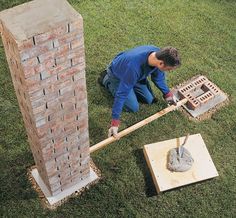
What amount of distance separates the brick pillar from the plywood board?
3.90 feet

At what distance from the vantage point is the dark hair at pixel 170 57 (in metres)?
4.27

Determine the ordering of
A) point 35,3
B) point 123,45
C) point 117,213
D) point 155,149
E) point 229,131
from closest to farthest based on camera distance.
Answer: point 35,3, point 117,213, point 155,149, point 229,131, point 123,45

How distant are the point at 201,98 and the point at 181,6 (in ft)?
7.37

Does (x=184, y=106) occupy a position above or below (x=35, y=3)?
below

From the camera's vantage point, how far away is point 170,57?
14.0ft

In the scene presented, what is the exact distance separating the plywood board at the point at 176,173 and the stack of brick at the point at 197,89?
1.96ft

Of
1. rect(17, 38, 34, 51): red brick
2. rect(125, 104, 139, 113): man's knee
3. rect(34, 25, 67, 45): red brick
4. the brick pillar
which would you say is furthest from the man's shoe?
rect(17, 38, 34, 51): red brick

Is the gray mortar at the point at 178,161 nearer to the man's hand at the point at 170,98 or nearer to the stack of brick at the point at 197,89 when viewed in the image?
the man's hand at the point at 170,98

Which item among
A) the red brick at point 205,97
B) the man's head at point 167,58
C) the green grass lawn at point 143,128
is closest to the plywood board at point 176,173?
the green grass lawn at point 143,128

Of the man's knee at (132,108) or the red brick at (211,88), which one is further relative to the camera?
the red brick at (211,88)

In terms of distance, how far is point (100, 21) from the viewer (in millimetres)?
6684

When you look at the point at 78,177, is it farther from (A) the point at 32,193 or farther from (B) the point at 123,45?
(B) the point at 123,45

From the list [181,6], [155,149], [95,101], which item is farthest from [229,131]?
[181,6]

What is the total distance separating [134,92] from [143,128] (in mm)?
529
